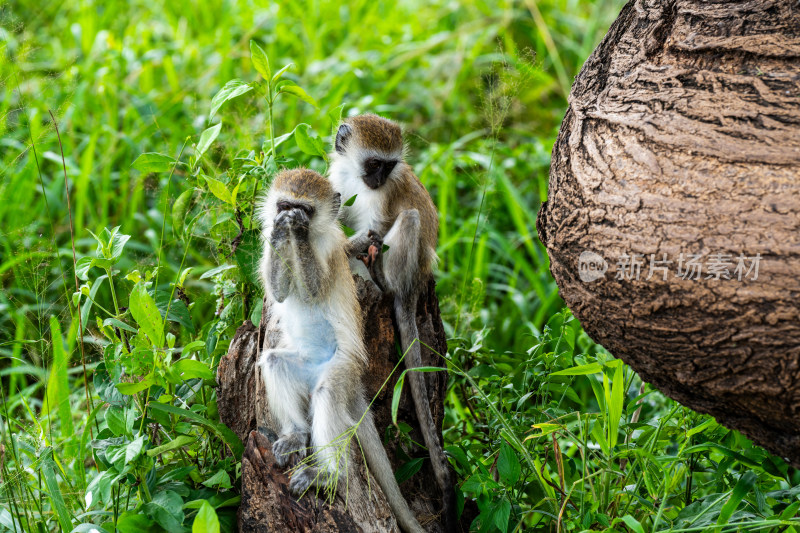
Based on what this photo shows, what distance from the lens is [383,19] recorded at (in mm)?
8789

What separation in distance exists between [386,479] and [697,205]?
1.72 meters

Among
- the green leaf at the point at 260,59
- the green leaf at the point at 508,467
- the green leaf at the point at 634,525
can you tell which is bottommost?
the green leaf at the point at 634,525

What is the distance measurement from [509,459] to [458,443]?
32.8 inches

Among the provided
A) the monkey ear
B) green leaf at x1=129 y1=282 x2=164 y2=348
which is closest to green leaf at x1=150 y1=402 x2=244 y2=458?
green leaf at x1=129 y1=282 x2=164 y2=348

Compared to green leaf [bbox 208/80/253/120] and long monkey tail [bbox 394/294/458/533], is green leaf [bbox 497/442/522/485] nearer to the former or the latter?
long monkey tail [bbox 394/294/458/533]

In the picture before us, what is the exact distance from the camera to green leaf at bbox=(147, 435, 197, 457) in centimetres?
304

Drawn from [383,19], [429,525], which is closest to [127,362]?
[429,525]

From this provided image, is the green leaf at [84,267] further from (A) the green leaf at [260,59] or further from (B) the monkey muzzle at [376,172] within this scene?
(B) the monkey muzzle at [376,172]

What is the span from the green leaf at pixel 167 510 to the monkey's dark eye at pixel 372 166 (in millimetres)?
2265

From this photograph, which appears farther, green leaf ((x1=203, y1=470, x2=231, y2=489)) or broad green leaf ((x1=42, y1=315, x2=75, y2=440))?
broad green leaf ((x1=42, y1=315, x2=75, y2=440))

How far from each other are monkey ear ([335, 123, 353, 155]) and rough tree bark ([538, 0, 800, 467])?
6.51ft

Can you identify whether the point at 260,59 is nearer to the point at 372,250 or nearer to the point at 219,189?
the point at 219,189

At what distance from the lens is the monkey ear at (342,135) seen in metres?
4.55

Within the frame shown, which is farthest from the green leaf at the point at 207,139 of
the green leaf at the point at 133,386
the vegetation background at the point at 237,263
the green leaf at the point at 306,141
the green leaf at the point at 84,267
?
the green leaf at the point at 133,386
